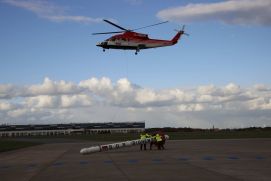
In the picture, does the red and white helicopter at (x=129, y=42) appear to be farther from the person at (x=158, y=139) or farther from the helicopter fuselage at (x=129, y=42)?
the person at (x=158, y=139)

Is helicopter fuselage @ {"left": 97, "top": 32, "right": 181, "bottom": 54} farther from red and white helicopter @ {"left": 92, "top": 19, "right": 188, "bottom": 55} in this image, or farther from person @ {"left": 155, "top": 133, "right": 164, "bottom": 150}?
person @ {"left": 155, "top": 133, "right": 164, "bottom": 150}

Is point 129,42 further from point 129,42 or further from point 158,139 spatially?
point 158,139

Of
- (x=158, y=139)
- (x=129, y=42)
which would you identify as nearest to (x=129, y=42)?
(x=129, y=42)

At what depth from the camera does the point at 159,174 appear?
2159 centimetres

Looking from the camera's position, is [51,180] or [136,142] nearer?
[51,180]

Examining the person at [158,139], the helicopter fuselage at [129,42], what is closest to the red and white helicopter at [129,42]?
the helicopter fuselage at [129,42]

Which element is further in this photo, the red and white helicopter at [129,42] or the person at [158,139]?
the red and white helicopter at [129,42]

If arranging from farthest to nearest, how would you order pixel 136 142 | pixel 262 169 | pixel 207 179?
1. pixel 136 142
2. pixel 262 169
3. pixel 207 179

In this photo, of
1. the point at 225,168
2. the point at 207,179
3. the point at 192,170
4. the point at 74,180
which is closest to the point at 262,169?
the point at 225,168

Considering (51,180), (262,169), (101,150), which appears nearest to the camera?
(51,180)

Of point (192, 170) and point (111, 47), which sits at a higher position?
point (111, 47)

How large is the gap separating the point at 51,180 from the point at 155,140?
78.3 feet

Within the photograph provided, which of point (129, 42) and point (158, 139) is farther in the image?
point (129, 42)

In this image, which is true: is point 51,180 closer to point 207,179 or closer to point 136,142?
point 207,179
